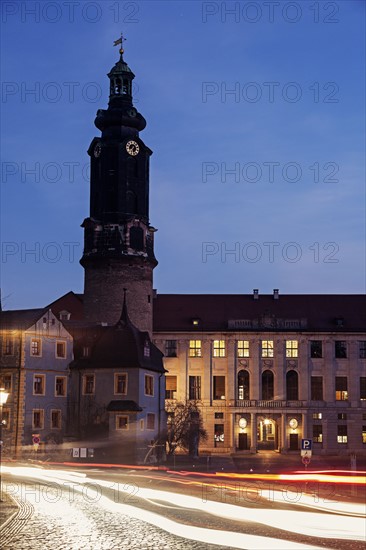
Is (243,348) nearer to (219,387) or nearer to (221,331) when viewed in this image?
(221,331)

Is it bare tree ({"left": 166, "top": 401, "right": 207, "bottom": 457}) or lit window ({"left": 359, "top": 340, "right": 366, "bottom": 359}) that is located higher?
lit window ({"left": 359, "top": 340, "right": 366, "bottom": 359})

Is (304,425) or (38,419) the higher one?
(38,419)

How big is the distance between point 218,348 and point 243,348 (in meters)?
2.90

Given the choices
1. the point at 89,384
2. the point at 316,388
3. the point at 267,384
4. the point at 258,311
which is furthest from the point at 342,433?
the point at 89,384

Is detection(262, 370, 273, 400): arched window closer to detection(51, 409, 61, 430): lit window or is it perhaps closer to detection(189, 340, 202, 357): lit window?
detection(189, 340, 202, 357): lit window

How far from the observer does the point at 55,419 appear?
66.7 metres

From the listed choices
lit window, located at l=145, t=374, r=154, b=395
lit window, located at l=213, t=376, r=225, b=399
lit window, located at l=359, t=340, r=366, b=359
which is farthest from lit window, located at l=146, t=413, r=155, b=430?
lit window, located at l=359, t=340, r=366, b=359

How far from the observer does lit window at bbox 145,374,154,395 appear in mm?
68188

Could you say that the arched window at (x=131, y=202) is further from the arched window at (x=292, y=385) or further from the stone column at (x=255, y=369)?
the arched window at (x=292, y=385)

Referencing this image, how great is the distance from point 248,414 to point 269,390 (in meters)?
3.81

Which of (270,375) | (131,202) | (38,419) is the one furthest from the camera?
(270,375)

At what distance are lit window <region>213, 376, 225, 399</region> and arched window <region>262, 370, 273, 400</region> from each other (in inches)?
181

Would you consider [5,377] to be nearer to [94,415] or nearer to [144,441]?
[94,415]

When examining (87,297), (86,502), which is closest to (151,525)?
(86,502)
